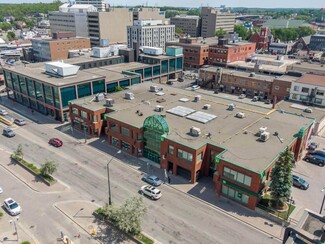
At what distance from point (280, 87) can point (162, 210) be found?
226ft

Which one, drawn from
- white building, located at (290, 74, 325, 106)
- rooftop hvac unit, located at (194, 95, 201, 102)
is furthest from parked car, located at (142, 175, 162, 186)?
white building, located at (290, 74, 325, 106)

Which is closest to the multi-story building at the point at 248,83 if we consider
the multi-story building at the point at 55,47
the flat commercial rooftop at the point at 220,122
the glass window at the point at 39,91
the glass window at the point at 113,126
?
the flat commercial rooftop at the point at 220,122

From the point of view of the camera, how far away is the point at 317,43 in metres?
191

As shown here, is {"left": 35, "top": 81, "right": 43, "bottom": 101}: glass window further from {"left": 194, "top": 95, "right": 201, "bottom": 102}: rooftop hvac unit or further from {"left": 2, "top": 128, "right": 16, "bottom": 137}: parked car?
{"left": 194, "top": 95, "right": 201, "bottom": 102}: rooftop hvac unit

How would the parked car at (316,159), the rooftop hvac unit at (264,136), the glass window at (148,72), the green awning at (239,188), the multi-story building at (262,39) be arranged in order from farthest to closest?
the multi-story building at (262,39) < the glass window at (148,72) < the parked car at (316,159) < the rooftop hvac unit at (264,136) < the green awning at (239,188)

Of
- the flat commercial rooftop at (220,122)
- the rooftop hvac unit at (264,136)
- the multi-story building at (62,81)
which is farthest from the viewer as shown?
the multi-story building at (62,81)

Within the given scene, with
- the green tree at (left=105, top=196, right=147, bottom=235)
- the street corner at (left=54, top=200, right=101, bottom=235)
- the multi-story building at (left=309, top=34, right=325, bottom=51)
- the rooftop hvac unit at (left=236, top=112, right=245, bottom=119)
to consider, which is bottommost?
the street corner at (left=54, top=200, right=101, bottom=235)

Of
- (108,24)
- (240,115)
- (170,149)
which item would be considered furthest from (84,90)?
(108,24)

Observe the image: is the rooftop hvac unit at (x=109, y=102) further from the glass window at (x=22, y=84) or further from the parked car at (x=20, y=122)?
the glass window at (x=22, y=84)

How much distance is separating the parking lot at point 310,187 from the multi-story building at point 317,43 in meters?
161

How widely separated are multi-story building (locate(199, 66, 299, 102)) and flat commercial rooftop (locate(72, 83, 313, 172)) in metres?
28.9

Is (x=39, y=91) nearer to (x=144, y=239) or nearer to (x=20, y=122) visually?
(x=20, y=122)

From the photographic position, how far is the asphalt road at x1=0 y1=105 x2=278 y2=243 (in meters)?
39.6

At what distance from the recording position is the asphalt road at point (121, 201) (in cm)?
3962
